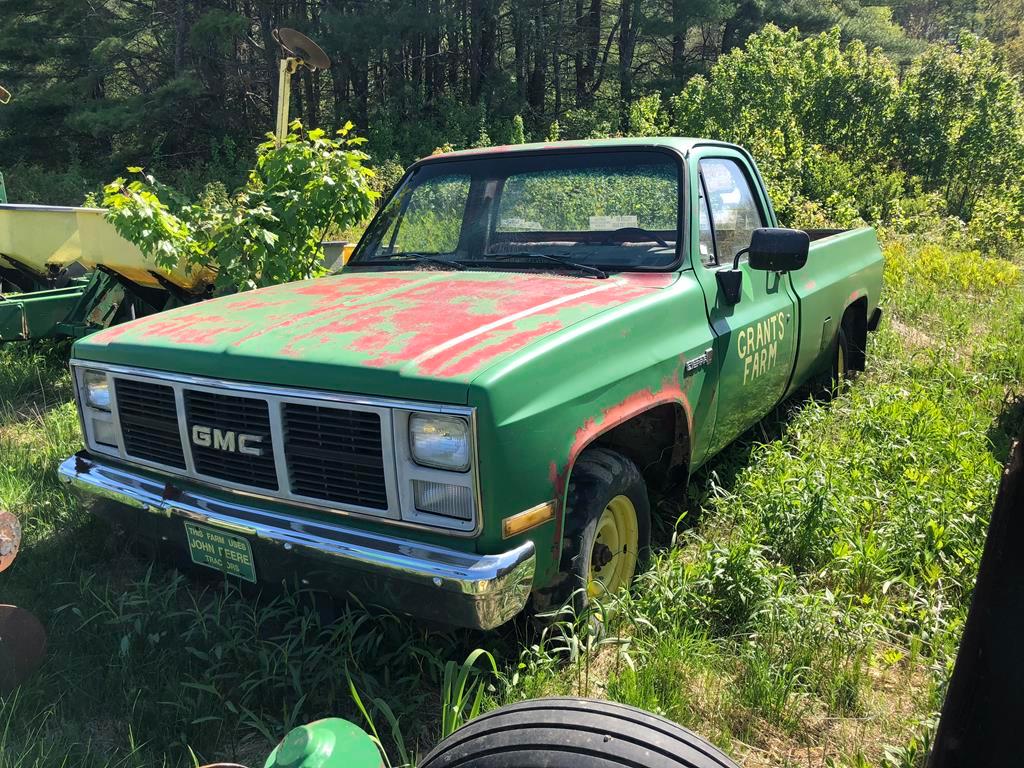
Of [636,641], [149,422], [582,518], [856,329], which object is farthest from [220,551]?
[856,329]

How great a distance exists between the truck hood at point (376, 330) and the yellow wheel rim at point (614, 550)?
2.50 ft

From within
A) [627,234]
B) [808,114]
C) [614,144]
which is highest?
[614,144]

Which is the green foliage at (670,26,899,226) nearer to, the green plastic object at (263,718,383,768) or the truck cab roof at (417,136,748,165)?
the truck cab roof at (417,136,748,165)

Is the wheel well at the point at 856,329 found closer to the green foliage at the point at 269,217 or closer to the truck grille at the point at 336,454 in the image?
the green foliage at the point at 269,217

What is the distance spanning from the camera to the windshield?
3.49 metres

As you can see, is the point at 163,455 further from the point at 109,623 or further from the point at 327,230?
the point at 327,230

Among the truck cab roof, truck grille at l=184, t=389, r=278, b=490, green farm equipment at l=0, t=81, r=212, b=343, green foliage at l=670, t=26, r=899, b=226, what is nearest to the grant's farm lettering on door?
the truck cab roof

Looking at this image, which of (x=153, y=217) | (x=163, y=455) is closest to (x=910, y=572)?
(x=163, y=455)

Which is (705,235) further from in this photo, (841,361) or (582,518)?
(841,361)

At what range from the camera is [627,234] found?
3.62 metres

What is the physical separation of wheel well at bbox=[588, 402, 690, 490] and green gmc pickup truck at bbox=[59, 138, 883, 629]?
0.03 ft

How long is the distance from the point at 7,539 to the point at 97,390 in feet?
2.03

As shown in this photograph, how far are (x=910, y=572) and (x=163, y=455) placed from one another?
304cm

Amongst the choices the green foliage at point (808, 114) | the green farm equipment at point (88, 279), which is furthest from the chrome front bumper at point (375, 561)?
the green foliage at point (808, 114)
